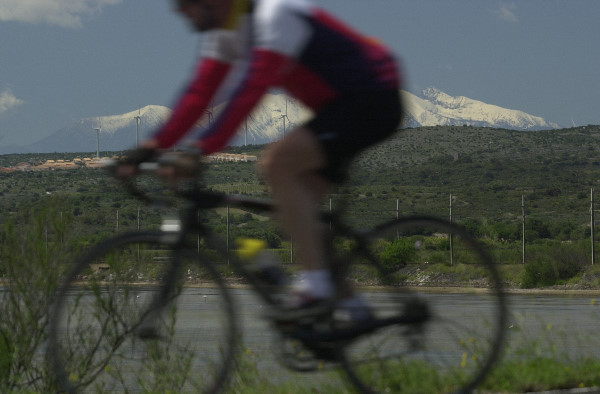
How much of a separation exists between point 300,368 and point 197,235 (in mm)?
607

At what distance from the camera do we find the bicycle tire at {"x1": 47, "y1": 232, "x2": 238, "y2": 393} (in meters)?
3.48

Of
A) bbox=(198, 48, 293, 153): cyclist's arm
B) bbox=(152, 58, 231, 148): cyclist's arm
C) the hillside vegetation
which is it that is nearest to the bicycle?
bbox=(152, 58, 231, 148): cyclist's arm

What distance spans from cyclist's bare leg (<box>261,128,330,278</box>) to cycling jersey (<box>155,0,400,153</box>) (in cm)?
17

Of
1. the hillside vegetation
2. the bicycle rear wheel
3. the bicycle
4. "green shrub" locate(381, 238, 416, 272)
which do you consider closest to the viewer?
the bicycle

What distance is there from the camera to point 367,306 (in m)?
3.60

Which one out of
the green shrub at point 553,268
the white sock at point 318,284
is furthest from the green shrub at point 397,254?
the green shrub at point 553,268

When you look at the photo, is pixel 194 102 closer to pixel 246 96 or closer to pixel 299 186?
pixel 246 96

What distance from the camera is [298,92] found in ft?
11.2

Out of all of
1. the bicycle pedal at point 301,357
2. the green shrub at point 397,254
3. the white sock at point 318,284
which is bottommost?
the bicycle pedal at point 301,357

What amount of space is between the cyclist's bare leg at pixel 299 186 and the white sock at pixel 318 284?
2 centimetres

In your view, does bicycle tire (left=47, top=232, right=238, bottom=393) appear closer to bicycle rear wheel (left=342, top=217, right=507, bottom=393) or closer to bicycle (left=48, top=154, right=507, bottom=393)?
bicycle (left=48, top=154, right=507, bottom=393)

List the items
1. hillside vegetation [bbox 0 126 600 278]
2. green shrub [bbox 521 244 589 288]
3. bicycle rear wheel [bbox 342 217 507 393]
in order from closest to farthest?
bicycle rear wheel [bbox 342 217 507 393]
green shrub [bbox 521 244 589 288]
hillside vegetation [bbox 0 126 600 278]

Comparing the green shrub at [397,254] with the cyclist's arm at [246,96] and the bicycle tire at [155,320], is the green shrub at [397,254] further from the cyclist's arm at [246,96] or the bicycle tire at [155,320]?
the cyclist's arm at [246,96]

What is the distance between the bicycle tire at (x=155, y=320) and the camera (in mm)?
3480
